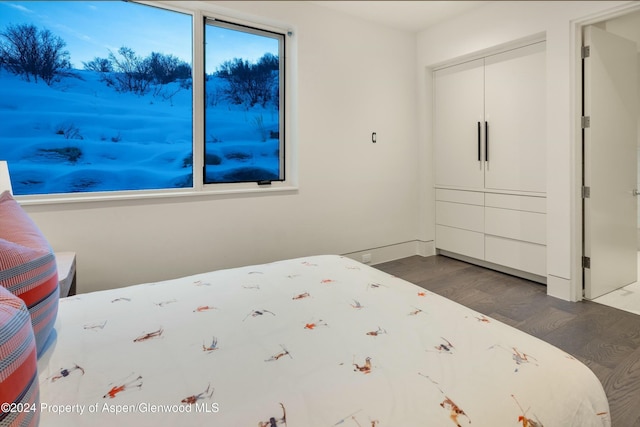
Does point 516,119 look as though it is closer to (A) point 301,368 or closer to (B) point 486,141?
(B) point 486,141

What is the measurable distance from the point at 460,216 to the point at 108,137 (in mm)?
3487

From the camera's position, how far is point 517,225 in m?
3.58

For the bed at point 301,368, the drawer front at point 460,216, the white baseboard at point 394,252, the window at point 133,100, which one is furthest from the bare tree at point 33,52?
the drawer front at point 460,216

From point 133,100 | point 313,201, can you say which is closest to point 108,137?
point 133,100

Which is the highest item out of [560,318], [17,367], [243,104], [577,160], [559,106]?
[243,104]

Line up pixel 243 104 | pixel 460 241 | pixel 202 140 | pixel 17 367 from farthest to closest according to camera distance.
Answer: pixel 460 241
pixel 243 104
pixel 202 140
pixel 17 367

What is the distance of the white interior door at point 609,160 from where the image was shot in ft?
9.71

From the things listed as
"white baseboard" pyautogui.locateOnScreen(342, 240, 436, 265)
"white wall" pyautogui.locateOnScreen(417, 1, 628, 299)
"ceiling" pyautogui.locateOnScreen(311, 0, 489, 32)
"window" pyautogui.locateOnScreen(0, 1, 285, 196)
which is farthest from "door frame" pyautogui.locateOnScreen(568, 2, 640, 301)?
"window" pyautogui.locateOnScreen(0, 1, 285, 196)

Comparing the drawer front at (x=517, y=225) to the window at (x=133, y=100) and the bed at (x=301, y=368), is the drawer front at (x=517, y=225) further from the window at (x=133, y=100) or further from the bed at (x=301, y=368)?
the bed at (x=301, y=368)

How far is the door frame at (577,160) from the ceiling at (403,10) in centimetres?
99

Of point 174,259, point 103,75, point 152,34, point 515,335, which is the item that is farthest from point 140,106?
point 515,335

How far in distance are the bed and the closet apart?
2396mm

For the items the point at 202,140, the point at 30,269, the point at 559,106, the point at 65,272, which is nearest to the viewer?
the point at 30,269

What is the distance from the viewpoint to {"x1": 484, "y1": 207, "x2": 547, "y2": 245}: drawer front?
3395 millimetres
